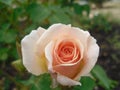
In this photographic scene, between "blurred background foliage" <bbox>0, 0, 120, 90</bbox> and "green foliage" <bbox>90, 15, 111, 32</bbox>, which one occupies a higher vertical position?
"blurred background foliage" <bbox>0, 0, 120, 90</bbox>

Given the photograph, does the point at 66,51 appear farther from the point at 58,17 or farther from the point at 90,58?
the point at 58,17

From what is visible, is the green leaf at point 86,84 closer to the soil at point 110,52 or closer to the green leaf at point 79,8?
the green leaf at point 79,8

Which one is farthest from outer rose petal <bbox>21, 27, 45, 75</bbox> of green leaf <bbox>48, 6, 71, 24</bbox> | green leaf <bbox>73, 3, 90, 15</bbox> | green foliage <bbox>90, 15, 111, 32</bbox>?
green foliage <bbox>90, 15, 111, 32</bbox>

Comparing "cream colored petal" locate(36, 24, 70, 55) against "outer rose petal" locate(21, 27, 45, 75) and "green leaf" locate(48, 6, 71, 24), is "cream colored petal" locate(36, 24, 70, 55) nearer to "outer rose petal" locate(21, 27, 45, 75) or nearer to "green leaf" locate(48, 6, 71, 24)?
"outer rose petal" locate(21, 27, 45, 75)

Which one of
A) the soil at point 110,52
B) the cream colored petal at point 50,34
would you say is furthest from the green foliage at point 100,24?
the cream colored petal at point 50,34

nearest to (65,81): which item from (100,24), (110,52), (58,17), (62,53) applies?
(62,53)

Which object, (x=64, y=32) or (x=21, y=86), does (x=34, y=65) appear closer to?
(x=64, y=32)

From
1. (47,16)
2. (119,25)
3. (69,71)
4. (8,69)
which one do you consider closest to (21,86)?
(47,16)
